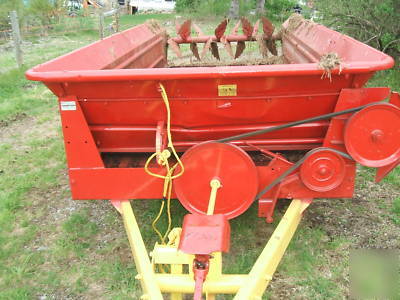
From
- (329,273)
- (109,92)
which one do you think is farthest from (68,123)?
(329,273)

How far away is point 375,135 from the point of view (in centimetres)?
229

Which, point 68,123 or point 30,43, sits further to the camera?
point 30,43

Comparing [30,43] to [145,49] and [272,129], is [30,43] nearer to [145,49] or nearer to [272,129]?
[145,49]

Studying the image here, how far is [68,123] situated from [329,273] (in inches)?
75.6

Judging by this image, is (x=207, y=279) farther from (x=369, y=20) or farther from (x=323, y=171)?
(x=369, y=20)

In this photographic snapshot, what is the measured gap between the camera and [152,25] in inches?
196

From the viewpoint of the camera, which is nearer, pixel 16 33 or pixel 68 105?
pixel 68 105

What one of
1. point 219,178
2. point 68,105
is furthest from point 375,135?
point 68,105

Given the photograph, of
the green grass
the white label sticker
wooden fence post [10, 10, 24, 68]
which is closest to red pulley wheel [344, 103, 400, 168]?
the green grass

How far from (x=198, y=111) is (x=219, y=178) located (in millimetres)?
413

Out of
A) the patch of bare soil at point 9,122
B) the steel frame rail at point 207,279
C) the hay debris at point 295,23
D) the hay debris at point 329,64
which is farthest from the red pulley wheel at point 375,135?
the patch of bare soil at point 9,122

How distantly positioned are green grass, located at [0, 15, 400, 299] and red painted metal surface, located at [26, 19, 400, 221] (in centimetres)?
54

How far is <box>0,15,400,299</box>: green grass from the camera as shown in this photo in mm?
2629

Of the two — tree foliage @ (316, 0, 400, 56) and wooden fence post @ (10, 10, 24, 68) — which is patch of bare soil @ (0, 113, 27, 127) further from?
tree foliage @ (316, 0, 400, 56)
